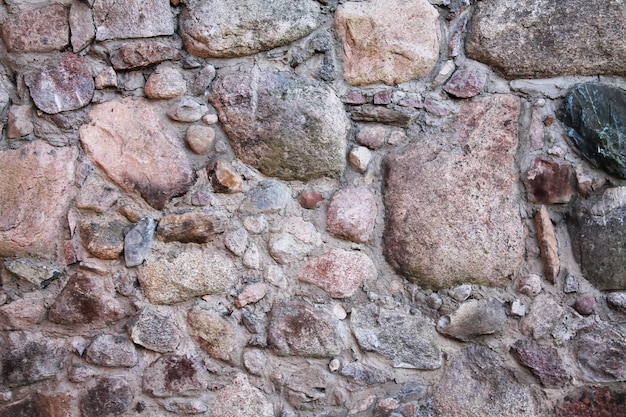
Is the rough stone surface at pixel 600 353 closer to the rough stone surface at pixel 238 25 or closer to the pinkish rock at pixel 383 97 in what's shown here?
the pinkish rock at pixel 383 97

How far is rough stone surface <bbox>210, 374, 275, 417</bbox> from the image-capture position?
129 cm

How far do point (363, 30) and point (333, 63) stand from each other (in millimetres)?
100

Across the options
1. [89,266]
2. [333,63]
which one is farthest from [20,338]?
[333,63]

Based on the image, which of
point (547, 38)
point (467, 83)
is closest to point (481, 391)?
point (467, 83)

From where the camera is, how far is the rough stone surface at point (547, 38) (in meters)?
1.23

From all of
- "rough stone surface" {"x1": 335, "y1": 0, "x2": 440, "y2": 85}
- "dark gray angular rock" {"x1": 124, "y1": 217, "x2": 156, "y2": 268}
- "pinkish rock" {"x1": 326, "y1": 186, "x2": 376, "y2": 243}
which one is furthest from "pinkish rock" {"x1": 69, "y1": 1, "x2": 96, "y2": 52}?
"pinkish rock" {"x1": 326, "y1": 186, "x2": 376, "y2": 243}

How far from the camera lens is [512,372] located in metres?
1.26

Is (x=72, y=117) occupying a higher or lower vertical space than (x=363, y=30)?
lower

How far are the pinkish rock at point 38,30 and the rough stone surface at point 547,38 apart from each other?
912 mm

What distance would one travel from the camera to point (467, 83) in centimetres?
130

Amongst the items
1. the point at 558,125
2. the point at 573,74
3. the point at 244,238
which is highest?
the point at 573,74

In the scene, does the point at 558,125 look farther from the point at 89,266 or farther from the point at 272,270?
the point at 89,266

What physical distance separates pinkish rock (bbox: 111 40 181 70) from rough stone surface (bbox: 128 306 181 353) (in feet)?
1.79

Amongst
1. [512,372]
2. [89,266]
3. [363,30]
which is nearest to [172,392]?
[89,266]
